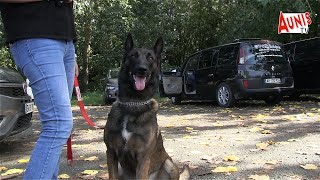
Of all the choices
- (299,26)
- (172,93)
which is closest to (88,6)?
(172,93)

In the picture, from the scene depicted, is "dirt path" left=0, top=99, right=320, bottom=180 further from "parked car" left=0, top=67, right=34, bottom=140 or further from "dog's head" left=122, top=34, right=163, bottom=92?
"dog's head" left=122, top=34, right=163, bottom=92

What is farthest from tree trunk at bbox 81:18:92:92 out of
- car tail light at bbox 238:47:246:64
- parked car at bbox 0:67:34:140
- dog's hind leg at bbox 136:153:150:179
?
dog's hind leg at bbox 136:153:150:179

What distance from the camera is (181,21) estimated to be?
29703 millimetres

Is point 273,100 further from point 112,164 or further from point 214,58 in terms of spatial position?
point 112,164

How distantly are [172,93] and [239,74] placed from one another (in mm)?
3254

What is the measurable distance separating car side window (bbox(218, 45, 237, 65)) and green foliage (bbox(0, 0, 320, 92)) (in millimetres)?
7514

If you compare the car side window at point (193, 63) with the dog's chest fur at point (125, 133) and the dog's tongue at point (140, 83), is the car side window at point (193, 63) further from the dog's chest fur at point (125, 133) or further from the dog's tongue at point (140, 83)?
the dog's chest fur at point (125, 133)

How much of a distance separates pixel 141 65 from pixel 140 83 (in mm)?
167

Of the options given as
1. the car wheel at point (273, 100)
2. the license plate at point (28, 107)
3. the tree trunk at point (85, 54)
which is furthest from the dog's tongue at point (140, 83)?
the tree trunk at point (85, 54)

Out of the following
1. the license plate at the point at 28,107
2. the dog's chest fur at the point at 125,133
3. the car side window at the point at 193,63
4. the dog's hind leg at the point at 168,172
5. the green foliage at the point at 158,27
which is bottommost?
the dog's hind leg at the point at 168,172

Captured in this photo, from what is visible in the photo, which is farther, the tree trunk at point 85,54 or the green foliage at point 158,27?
the tree trunk at point 85,54

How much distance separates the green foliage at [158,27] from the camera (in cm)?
2158

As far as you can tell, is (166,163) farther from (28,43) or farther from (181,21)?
(181,21)

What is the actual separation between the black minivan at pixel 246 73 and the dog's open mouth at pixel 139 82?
8343 millimetres
